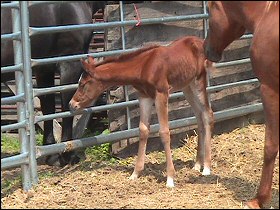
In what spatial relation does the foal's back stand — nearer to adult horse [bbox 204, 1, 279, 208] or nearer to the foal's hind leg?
the foal's hind leg

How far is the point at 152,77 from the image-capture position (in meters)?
5.04

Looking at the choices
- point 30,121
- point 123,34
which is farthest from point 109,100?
point 30,121

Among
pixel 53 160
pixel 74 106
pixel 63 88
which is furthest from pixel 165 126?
pixel 53 160

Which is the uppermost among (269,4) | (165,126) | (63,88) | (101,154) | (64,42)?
(269,4)

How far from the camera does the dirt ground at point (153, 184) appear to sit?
446 centimetres

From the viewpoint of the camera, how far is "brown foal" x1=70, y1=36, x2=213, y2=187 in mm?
5051

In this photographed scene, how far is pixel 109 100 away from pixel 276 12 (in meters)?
2.64

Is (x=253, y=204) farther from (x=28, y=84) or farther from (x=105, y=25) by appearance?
(x=105, y=25)

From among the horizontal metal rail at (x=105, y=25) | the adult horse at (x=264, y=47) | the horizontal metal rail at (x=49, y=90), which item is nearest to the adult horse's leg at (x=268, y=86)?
the adult horse at (x=264, y=47)

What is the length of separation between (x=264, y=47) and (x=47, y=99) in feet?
10.4

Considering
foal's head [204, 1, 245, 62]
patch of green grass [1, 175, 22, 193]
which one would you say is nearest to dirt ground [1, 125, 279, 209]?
patch of green grass [1, 175, 22, 193]

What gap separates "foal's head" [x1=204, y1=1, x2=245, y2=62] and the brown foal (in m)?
0.56

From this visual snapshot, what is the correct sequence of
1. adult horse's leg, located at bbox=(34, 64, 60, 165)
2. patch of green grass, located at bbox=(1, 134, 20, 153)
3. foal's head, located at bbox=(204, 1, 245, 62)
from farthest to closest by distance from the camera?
patch of green grass, located at bbox=(1, 134, 20, 153)
adult horse's leg, located at bbox=(34, 64, 60, 165)
foal's head, located at bbox=(204, 1, 245, 62)

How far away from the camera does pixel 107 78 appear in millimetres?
5168
